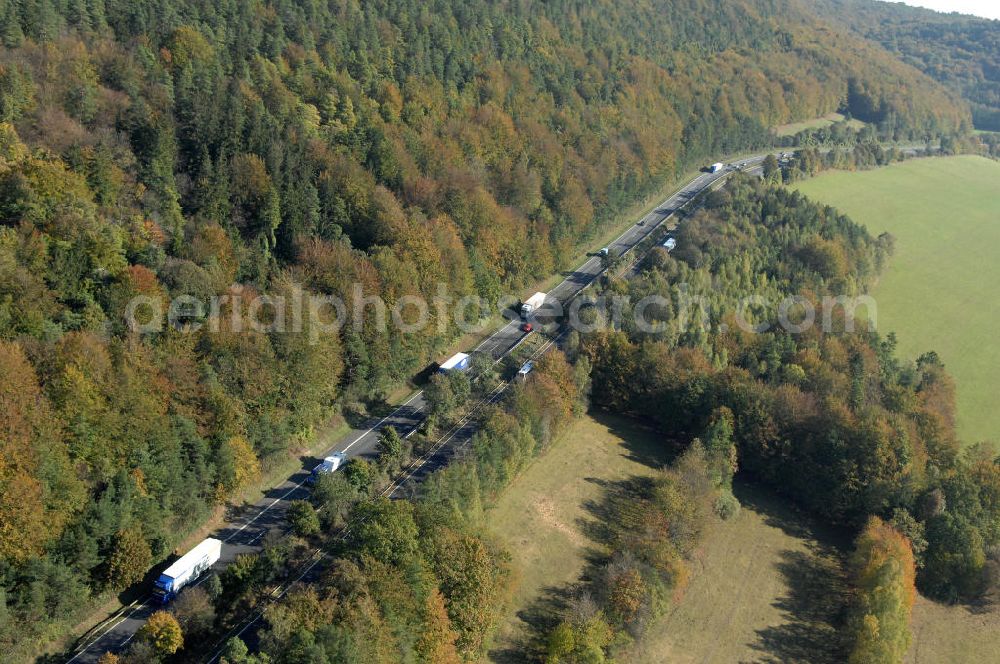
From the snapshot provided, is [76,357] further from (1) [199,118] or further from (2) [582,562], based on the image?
(2) [582,562]

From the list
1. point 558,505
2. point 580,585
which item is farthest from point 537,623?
point 558,505

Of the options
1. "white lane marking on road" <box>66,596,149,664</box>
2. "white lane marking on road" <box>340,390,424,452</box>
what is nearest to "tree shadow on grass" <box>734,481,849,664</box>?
"white lane marking on road" <box>340,390,424,452</box>

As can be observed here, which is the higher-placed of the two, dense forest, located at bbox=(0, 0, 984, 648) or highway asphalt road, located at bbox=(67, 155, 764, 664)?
dense forest, located at bbox=(0, 0, 984, 648)

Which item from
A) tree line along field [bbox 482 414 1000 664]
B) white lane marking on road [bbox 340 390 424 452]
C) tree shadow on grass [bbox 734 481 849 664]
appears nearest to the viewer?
tree line along field [bbox 482 414 1000 664]

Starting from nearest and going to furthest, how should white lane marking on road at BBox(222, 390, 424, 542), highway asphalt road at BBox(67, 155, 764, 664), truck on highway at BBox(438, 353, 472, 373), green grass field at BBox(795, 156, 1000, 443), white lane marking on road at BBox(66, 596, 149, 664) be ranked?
white lane marking on road at BBox(66, 596, 149, 664)
highway asphalt road at BBox(67, 155, 764, 664)
white lane marking on road at BBox(222, 390, 424, 542)
truck on highway at BBox(438, 353, 472, 373)
green grass field at BBox(795, 156, 1000, 443)

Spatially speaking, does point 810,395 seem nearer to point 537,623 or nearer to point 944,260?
point 537,623

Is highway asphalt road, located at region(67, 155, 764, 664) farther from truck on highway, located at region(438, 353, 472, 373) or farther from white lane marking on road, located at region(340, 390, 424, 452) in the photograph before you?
truck on highway, located at region(438, 353, 472, 373)
